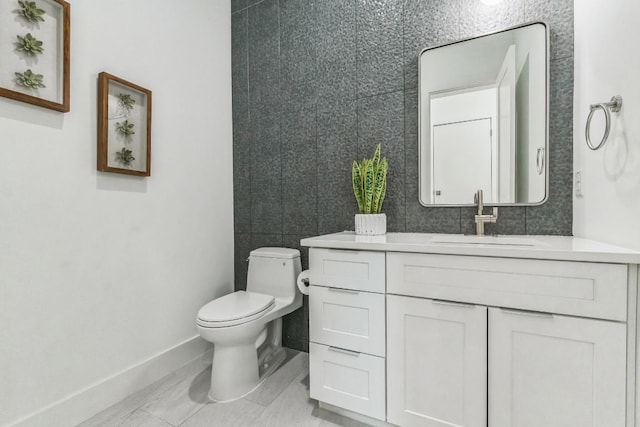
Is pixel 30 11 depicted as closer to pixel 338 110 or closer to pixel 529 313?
pixel 338 110

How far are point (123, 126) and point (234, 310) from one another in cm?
111

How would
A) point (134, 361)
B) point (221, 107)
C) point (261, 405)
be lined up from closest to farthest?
point (261, 405), point (134, 361), point (221, 107)

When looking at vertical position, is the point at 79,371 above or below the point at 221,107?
below

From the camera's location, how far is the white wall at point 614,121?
37.0 inches

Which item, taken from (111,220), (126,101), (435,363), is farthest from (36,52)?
(435,363)

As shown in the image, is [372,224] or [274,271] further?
[274,271]

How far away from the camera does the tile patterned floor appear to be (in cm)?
137

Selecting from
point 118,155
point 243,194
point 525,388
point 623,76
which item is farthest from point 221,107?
point 525,388

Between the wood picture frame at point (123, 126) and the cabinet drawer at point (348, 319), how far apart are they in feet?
3.80

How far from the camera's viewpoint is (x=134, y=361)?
1598 millimetres

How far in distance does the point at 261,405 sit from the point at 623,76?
6.55ft

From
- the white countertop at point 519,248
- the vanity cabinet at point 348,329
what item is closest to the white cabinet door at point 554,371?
the white countertop at point 519,248

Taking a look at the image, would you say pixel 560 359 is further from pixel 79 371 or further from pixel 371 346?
pixel 79 371

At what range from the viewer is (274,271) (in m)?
1.90
